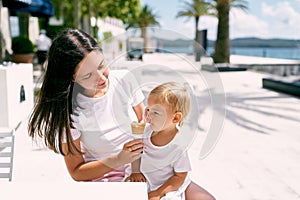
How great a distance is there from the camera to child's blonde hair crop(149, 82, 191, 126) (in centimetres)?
111

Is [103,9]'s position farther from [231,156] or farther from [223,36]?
[231,156]

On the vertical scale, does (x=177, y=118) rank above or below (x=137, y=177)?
above

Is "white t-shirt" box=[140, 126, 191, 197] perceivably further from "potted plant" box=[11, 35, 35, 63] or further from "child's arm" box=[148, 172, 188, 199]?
"potted plant" box=[11, 35, 35, 63]

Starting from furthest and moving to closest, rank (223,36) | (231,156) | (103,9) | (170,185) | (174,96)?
1. (103,9)
2. (223,36)
3. (231,156)
4. (170,185)
5. (174,96)

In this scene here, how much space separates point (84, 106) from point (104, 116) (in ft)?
0.28

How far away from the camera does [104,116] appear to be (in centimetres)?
137

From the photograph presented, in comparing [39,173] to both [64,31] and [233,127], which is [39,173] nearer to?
[64,31]

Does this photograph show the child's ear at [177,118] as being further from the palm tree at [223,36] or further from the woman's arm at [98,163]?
the palm tree at [223,36]

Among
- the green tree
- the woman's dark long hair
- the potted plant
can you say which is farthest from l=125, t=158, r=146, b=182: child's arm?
the green tree

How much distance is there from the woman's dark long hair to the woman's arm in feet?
0.20

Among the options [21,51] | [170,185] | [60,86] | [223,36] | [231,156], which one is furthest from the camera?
[223,36]

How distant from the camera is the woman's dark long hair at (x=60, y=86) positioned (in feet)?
4.23

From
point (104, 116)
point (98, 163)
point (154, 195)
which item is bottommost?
point (154, 195)

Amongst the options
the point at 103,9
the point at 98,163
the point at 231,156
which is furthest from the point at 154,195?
the point at 103,9
